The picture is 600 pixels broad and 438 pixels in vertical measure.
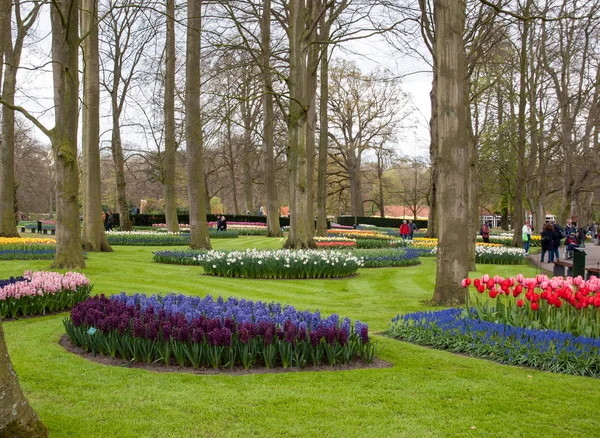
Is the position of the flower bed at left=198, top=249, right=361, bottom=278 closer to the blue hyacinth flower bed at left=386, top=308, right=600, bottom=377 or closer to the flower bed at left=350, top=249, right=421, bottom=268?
the flower bed at left=350, top=249, right=421, bottom=268

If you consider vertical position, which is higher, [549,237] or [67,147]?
[67,147]

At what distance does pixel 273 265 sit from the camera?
1330 centimetres

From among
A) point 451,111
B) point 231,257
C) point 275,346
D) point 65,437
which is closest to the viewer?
point 65,437

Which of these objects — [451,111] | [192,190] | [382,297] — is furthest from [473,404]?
[192,190]

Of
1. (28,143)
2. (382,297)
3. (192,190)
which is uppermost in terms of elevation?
(28,143)

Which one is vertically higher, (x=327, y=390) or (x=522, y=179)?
(x=522, y=179)

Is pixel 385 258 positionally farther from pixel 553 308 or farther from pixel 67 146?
pixel 553 308

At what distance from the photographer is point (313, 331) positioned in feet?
18.8

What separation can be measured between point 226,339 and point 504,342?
284 cm

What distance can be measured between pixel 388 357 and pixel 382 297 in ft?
16.8

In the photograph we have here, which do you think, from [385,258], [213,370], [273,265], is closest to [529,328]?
[213,370]

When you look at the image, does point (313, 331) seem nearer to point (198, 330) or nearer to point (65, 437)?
point (198, 330)

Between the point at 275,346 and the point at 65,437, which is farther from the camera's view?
the point at 275,346

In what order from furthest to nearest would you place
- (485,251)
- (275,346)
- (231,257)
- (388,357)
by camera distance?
(485,251), (231,257), (388,357), (275,346)
